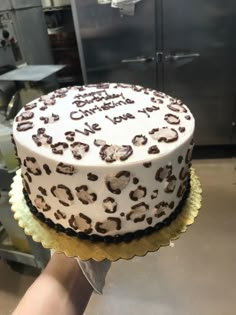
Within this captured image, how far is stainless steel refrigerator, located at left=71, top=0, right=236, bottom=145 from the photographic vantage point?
2049mm

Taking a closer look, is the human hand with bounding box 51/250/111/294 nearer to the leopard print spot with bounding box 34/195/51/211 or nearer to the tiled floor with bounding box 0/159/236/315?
the leopard print spot with bounding box 34/195/51/211

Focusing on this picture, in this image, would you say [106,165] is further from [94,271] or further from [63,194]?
[94,271]

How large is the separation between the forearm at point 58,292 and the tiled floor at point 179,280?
71 cm

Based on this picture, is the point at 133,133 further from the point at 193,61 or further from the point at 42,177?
the point at 193,61

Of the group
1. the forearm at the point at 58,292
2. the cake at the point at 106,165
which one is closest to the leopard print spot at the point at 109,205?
the cake at the point at 106,165

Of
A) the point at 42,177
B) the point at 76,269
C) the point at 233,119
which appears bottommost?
the point at 233,119

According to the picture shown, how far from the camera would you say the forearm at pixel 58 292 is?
75 cm

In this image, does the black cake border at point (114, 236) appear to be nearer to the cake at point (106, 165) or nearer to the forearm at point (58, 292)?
the cake at point (106, 165)

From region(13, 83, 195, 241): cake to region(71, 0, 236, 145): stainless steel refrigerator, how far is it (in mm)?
1588

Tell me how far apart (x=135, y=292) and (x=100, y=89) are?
1.12 m

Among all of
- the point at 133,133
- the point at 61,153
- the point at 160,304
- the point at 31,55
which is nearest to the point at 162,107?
the point at 133,133

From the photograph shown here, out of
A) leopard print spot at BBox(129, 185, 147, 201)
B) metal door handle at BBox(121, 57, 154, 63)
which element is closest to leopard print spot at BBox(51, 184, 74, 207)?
leopard print spot at BBox(129, 185, 147, 201)

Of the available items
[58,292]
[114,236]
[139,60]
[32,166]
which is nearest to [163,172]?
[114,236]

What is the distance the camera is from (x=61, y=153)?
59 centimetres
